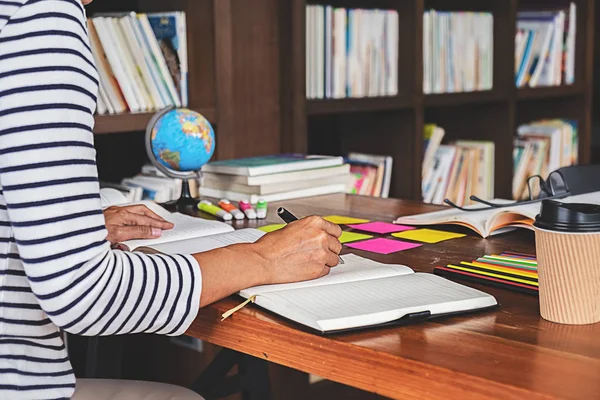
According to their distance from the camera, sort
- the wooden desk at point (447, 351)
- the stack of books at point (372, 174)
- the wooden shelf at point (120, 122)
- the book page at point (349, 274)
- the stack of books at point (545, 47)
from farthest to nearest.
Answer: the stack of books at point (545, 47)
the stack of books at point (372, 174)
the wooden shelf at point (120, 122)
the book page at point (349, 274)
the wooden desk at point (447, 351)

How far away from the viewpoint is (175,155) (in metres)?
1.91

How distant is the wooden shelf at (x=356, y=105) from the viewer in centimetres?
263

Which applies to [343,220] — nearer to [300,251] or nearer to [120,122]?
[300,251]

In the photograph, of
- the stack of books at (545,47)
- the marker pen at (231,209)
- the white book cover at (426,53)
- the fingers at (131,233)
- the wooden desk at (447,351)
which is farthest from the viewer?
the stack of books at (545,47)

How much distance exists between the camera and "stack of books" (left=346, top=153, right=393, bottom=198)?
2.87m

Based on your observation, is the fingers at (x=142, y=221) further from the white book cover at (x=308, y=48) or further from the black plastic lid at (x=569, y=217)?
the white book cover at (x=308, y=48)

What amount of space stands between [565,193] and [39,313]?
1085mm

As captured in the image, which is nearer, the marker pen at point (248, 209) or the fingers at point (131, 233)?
the fingers at point (131, 233)

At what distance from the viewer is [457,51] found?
3141 mm

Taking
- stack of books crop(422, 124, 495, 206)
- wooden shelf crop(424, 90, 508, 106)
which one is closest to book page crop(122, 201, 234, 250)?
wooden shelf crop(424, 90, 508, 106)

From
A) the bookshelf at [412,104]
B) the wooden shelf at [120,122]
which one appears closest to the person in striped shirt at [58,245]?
the wooden shelf at [120,122]

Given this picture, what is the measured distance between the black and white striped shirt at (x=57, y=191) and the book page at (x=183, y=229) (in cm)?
35

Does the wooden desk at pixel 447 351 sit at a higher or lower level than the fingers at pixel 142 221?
lower

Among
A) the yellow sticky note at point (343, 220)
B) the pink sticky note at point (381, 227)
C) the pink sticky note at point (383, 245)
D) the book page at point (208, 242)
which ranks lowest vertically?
the pink sticky note at point (383, 245)
